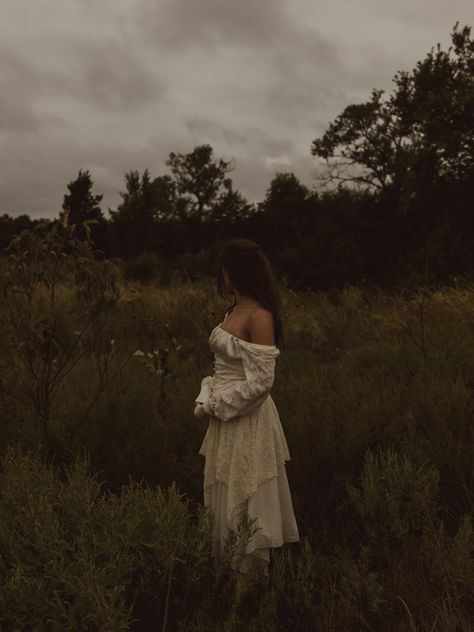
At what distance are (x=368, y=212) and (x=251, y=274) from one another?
16052 mm

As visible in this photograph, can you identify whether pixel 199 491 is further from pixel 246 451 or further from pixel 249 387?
pixel 249 387

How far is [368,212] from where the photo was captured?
1784 centimetres

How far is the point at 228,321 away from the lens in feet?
9.01

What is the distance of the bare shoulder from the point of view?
102 inches

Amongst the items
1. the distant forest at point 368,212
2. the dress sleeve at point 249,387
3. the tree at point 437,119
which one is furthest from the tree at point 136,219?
the dress sleeve at point 249,387

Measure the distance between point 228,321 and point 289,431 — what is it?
4.50 feet

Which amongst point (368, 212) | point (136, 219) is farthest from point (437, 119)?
point (136, 219)

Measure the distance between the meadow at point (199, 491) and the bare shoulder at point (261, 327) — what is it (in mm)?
794

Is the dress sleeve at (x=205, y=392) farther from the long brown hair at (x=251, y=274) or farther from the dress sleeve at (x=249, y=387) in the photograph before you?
the long brown hair at (x=251, y=274)

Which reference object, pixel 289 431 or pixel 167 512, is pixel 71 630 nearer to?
pixel 167 512

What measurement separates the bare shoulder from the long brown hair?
0.05 m

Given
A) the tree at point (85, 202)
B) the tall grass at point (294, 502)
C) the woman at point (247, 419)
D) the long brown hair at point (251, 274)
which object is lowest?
the tall grass at point (294, 502)

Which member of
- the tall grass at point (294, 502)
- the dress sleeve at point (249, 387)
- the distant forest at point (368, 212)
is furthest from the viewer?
the distant forest at point (368, 212)

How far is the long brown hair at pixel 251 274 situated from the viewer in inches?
105
